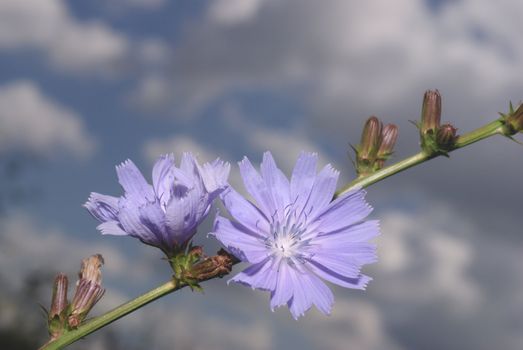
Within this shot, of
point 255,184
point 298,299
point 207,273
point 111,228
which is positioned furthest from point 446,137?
point 111,228

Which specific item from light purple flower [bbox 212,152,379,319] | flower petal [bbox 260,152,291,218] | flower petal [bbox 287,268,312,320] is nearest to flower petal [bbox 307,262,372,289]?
light purple flower [bbox 212,152,379,319]

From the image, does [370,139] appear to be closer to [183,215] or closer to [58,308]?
[183,215]

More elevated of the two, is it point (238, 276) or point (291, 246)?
point (291, 246)

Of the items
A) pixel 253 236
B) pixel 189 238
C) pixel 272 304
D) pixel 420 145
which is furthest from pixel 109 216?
pixel 420 145

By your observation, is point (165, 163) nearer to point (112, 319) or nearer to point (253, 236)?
point (253, 236)

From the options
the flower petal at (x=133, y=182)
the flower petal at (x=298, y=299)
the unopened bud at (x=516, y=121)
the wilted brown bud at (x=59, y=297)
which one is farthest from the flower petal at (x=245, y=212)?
the unopened bud at (x=516, y=121)

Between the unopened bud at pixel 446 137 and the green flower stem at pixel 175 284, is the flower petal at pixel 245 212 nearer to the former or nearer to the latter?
the green flower stem at pixel 175 284
